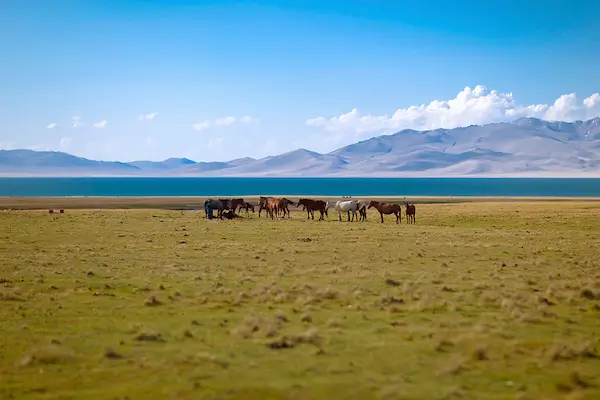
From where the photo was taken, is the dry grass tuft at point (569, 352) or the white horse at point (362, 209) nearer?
the dry grass tuft at point (569, 352)

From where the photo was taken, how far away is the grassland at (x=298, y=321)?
9.91 m

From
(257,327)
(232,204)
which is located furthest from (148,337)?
(232,204)

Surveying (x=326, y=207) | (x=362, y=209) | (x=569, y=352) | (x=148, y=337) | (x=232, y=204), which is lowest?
(x=569, y=352)

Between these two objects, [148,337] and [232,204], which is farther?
[232,204]

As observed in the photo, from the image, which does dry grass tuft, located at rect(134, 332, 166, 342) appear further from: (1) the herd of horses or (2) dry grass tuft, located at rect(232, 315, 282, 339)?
(1) the herd of horses

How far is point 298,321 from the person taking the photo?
46.4ft

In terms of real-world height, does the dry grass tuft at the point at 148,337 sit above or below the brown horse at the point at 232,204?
below

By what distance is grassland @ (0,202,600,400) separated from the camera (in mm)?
9914

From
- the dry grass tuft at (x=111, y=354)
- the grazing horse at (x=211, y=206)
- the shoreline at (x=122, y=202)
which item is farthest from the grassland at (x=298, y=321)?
the shoreline at (x=122, y=202)

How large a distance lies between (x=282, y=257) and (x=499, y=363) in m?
15.3

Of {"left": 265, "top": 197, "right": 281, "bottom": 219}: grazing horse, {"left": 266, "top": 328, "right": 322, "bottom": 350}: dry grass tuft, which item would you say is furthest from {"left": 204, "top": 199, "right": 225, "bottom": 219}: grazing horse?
{"left": 266, "top": 328, "right": 322, "bottom": 350}: dry grass tuft

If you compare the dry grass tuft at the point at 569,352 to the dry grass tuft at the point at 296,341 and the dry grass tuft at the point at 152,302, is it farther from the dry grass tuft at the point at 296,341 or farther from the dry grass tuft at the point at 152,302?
the dry grass tuft at the point at 152,302

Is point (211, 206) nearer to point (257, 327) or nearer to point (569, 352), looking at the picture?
point (257, 327)

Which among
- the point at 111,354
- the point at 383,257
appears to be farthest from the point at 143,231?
the point at 111,354
